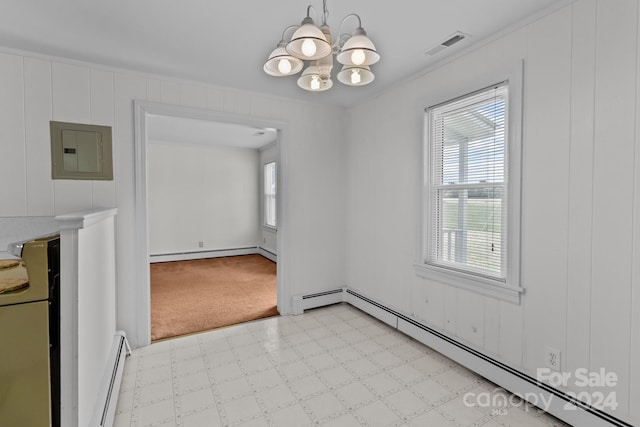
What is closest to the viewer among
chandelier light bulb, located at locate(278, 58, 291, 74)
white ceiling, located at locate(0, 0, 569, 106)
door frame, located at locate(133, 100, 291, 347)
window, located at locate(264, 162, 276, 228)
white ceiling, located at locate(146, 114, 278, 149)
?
chandelier light bulb, located at locate(278, 58, 291, 74)

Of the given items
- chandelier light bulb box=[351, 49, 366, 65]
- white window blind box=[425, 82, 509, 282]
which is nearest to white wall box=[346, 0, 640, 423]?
white window blind box=[425, 82, 509, 282]

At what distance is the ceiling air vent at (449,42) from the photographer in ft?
6.98

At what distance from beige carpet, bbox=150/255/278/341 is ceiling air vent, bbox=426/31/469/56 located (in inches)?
117

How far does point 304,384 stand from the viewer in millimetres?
2166

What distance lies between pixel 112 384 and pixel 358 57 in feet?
7.80

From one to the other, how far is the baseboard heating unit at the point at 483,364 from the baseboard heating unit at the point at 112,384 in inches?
64.7

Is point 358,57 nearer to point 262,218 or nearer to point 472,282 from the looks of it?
point 472,282

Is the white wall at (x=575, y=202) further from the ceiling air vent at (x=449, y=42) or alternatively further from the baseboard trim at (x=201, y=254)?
the baseboard trim at (x=201, y=254)

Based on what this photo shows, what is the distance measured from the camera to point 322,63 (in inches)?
60.4

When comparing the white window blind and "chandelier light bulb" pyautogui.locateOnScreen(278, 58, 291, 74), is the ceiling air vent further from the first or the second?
"chandelier light bulb" pyautogui.locateOnScreen(278, 58, 291, 74)

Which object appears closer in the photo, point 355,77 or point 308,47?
point 308,47

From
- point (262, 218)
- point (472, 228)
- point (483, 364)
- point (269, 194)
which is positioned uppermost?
point (269, 194)

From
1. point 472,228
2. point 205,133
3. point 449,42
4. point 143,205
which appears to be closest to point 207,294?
point 143,205

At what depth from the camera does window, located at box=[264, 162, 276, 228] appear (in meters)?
6.78
